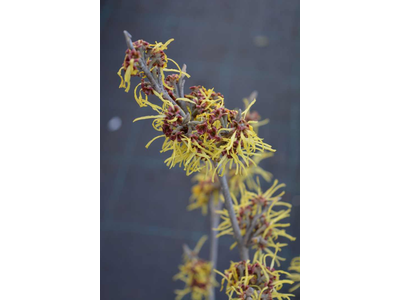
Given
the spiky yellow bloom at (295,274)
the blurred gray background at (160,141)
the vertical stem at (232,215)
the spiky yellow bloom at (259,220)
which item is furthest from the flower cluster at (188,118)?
the blurred gray background at (160,141)

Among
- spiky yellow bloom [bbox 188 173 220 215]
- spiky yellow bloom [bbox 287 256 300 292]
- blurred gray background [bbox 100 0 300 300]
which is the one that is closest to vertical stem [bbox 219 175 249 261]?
spiky yellow bloom [bbox 287 256 300 292]

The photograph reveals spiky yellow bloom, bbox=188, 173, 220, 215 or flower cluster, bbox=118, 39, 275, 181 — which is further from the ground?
flower cluster, bbox=118, 39, 275, 181

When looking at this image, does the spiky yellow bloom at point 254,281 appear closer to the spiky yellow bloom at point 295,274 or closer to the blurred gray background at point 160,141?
the spiky yellow bloom at point 295,274

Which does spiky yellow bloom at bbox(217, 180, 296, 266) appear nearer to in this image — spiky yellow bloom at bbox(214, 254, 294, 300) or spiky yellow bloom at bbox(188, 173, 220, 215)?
spiky yellow bloom at bbox(214, 254, 294, 300)

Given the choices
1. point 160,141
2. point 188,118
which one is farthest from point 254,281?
point 160,141

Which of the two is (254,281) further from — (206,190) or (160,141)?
(160,141)

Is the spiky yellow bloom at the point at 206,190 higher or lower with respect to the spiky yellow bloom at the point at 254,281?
higher

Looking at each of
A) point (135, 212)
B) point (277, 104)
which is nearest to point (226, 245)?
point (135, 212)

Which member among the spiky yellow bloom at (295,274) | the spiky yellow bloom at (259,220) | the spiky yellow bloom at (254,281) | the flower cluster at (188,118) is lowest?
the spiky yellow bloom at (295,274)
